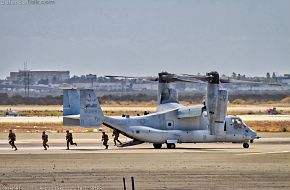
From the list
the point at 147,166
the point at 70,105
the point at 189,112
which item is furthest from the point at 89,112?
the point at 147,166

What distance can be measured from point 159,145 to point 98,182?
21.1 metres

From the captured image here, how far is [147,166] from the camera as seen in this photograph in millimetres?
42219

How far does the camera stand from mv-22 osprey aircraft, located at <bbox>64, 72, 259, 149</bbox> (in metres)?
52.3

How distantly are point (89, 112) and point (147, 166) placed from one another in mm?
11734

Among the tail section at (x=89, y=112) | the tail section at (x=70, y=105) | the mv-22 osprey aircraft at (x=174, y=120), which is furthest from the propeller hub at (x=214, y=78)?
the tail section at (x=70, y=105)

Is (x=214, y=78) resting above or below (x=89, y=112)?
above

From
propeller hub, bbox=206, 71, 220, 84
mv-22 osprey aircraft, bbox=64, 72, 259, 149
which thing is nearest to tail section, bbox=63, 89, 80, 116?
mv-22 osprey aircraft, bbox=64, 72, 259, 149

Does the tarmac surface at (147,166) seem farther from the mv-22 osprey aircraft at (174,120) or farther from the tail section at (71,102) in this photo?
the tail section at (71,102)

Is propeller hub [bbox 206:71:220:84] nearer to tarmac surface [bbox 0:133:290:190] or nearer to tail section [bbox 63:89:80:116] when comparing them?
tarmac surface [bbox 0:133:290:190]

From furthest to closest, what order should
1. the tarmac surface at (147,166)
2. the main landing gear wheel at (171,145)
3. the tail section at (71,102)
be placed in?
the tail section at (71,102) < the main landing gear wheel at (171,145) < the tarmac surface at (147,166)

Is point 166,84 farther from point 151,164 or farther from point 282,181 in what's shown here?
point 282,181

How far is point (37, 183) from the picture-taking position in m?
34.6

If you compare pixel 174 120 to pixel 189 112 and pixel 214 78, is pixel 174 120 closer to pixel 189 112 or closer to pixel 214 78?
pixel 189 112

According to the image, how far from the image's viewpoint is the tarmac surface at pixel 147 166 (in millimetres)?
34812
